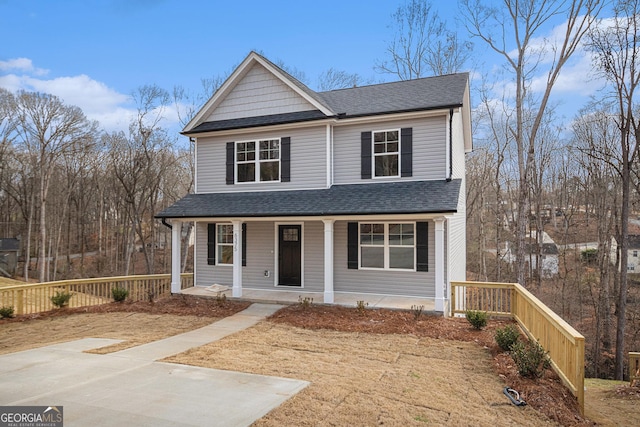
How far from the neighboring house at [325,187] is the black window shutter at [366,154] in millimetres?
30

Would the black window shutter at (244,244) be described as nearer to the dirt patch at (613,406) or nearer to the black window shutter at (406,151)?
the black window shutter at (406,151)

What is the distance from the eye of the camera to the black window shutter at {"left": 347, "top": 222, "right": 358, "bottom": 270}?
11148 mm

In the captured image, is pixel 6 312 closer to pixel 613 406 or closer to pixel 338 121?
pixel 338 121

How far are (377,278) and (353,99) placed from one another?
20.0 feet

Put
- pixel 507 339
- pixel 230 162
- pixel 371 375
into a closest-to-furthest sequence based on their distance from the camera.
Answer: pixel 371 375 < pixel 507 339 < pixel 230 162

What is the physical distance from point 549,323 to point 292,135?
28.0 feet

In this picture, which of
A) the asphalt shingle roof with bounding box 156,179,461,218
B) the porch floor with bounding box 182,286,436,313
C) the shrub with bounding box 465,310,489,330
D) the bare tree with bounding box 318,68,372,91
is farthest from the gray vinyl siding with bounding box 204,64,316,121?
the bare tree with bounding box 318,68,372,91

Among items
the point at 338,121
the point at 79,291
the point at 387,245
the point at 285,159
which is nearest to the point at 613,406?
the point at 387,245

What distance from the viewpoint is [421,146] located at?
10.9 m

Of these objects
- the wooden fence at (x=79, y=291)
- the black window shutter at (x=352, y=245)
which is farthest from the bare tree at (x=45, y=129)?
the black window shutter at (x=352, y=245)

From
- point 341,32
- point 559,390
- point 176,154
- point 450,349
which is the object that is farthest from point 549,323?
point 176,154

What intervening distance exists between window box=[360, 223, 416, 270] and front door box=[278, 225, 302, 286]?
2014 millimetres

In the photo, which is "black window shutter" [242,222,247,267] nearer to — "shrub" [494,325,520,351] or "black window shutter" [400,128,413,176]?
"black window shutter" [400,128,413,176]

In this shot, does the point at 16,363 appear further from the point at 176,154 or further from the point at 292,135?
the point at 176,154
